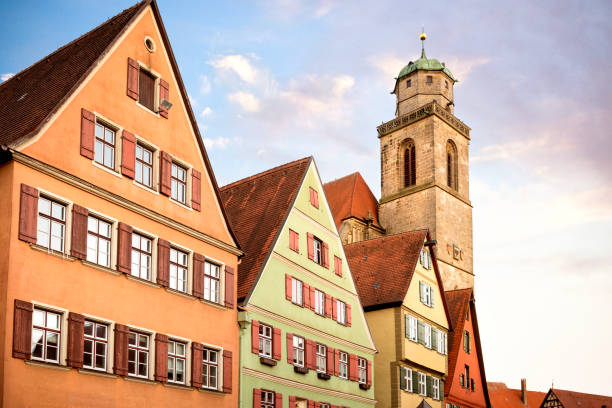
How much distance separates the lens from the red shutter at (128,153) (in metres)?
22.9

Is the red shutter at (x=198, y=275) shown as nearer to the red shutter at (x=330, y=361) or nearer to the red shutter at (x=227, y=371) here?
the red shutter at (x=227, y=371)

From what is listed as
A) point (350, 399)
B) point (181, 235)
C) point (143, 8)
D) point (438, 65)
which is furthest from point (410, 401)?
Answer: point (438, 65)

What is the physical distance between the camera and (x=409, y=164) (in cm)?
8475

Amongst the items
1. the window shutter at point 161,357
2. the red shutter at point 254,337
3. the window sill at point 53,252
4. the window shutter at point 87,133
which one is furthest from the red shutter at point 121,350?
the red shutter at point 254,337

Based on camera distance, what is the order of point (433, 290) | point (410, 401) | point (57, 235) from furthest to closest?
1. point (433, 290)
2. point (410, 401)
3. point (57, 235)

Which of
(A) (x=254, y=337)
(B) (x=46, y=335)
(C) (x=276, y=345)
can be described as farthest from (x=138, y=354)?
(C) (x=276, y=345)

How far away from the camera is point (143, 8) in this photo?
80.6 ft

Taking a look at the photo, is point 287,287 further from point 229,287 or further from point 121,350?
point 121,350

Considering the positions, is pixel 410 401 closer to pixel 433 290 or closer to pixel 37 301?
pixel 433 290

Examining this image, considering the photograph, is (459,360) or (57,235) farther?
(459,360)

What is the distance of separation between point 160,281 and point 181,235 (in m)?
1.81

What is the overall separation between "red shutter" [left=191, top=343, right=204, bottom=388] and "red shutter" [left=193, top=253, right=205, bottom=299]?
4.79 ft

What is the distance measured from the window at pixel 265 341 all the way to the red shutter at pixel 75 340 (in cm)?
907

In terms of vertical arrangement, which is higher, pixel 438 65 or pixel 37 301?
pixel 438 65
